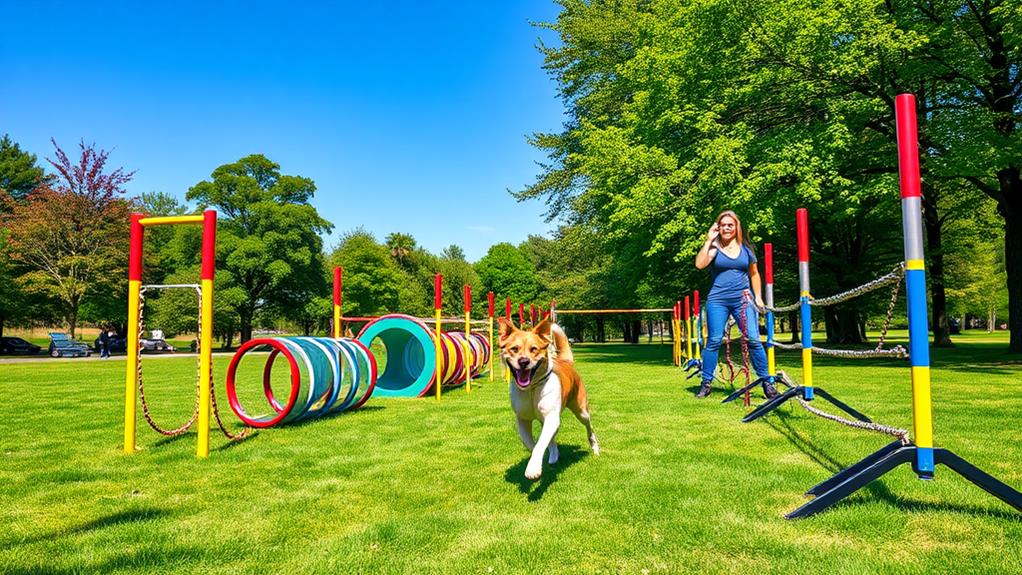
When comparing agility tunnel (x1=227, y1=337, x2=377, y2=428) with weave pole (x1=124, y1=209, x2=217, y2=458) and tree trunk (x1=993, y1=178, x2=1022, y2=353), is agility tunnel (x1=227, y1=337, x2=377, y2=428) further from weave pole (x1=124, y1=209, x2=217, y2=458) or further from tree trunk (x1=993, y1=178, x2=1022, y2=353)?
tree trunk (x1=993, y1=178, x2=1022, y2=353)

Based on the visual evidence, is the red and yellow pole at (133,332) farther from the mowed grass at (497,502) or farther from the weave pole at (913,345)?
the weave pole at (913,345)

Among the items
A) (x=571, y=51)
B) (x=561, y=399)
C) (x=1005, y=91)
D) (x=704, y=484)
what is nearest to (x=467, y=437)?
(x=561, y=399)

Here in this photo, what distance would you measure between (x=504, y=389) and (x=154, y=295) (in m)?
43.1

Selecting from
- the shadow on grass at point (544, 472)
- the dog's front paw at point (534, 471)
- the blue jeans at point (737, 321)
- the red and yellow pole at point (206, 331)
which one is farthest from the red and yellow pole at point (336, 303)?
the dog's front paw at point (534, 471)

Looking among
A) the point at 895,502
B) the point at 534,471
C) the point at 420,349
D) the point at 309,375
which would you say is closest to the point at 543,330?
the point at 534,471

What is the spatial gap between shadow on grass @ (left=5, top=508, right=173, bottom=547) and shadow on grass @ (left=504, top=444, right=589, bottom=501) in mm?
2627

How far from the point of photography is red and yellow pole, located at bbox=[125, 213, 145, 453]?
253 inches

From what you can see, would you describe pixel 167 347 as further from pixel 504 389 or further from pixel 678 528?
pixel 678 528

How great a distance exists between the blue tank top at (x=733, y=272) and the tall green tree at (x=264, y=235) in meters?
38.2

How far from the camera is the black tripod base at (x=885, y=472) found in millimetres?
3477

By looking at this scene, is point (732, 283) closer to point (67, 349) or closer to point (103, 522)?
point (103, 522)

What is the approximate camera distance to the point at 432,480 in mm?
4965

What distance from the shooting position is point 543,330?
15.7ft

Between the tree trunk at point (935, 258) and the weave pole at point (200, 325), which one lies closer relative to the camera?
the weave pole at point (200, 325)
